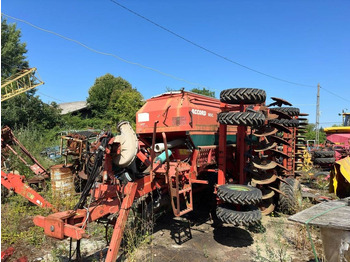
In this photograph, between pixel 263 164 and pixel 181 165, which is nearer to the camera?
pixel 181 165

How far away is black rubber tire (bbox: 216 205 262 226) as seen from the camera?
4.26 meters

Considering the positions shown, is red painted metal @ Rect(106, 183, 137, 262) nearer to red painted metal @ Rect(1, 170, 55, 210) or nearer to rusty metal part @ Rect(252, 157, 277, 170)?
rusty metal part @ Rect(252, 157, 277, 170)

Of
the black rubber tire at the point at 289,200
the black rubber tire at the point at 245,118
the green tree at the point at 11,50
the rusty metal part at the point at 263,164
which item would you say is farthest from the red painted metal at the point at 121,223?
the green tree at the point at 11,50

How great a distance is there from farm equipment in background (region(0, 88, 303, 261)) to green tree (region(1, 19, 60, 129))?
57.3 feet

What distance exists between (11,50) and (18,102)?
5713 millimetres

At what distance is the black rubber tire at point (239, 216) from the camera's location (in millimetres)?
4258

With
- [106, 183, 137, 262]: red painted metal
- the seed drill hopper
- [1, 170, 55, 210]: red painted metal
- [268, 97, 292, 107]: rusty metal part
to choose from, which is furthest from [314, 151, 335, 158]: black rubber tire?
[1, 170, 55, 210]: red painted metal

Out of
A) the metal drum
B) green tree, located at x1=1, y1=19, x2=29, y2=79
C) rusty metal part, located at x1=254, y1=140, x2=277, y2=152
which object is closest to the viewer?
rusty metal part, located at x1=254, y1=140, x2=277, y2=152

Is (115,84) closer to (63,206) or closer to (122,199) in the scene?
(63,206)

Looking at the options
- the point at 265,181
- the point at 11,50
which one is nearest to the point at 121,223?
the point at 265,181

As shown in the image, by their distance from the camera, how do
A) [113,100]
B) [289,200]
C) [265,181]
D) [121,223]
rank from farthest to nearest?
[113,100]
[289,200]
[265,181]
[121,223]

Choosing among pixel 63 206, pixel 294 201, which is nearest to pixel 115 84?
pixel 63 206

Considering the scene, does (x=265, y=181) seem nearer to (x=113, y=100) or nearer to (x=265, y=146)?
(x=265, y=146)

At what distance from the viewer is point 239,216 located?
4301 mm
